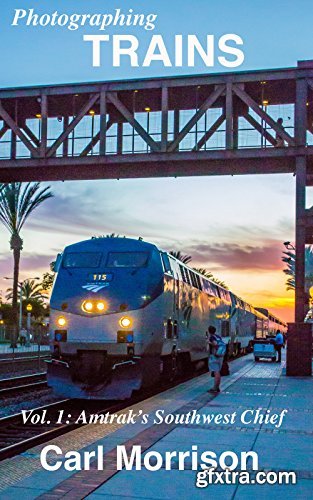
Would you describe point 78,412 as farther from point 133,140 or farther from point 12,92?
point 12,92

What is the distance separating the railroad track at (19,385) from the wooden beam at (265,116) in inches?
479

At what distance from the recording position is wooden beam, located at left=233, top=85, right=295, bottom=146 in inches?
1054

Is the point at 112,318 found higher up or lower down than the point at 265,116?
lower down

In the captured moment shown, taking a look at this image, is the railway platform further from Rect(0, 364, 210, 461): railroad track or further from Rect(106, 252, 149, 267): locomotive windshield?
Rect(106, 252, 149, 267): locomotive windshield

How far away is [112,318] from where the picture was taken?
1549 centimetres

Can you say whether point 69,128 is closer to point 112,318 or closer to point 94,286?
point 94,286

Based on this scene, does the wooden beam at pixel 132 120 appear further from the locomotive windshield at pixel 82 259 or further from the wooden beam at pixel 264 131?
the locomotive windshield at pixel 82 259

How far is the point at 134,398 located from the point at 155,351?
5.67ft

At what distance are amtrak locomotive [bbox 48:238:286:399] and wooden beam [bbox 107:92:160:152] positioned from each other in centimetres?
1013

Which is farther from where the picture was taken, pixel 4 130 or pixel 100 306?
pixel 4 130

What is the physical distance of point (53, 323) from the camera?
15953 mm

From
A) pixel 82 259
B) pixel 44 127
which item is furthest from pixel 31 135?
pixel 82 259

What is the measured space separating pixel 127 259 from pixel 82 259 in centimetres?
108

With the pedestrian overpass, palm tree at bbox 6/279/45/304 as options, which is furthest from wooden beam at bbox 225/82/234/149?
palm tree at bbox 6/279/45/304
